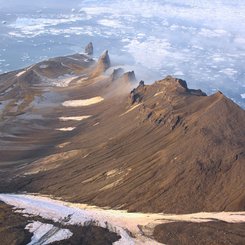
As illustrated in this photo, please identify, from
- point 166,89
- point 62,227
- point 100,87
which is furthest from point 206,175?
point 100,87

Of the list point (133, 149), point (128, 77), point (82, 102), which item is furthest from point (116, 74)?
point (133, 149)

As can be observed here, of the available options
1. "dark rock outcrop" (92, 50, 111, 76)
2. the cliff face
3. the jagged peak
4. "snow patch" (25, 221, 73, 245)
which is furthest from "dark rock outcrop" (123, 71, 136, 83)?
"snow patch" (25, 221, 73, 245)

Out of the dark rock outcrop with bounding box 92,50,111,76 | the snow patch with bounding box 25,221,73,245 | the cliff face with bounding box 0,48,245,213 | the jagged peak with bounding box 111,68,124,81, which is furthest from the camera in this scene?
the dark rock outcrop with bounding box 92,50,111,76

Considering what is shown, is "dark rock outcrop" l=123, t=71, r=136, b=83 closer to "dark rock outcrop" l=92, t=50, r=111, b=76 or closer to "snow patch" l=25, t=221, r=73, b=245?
"dark rock outcrop" l=92, t=50, r=111, b=76

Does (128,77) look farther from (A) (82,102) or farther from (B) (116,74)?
(A) (82,102)

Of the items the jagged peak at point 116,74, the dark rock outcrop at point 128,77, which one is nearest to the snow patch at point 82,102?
the dark rock outcrop at point 128,77

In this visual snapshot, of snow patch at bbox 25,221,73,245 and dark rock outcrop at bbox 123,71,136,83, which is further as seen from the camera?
dark rock outcrop at bbox 123,71,136,83

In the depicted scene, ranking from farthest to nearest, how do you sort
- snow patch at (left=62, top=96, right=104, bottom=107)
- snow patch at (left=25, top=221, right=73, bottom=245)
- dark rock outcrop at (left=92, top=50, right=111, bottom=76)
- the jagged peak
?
dark rock outcrop at (left=92, top=50, right=111, bottom=76)
the jagged peak
snow patch at (left=62, top=96, right=104, bottom=107)
snow patch at (left=25, top=221, right=73, bottom=245)

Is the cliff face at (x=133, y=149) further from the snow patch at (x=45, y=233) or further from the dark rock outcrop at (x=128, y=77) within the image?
the snow patch at (x=45, y=233)

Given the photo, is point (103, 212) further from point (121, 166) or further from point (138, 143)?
point (138, 143)
